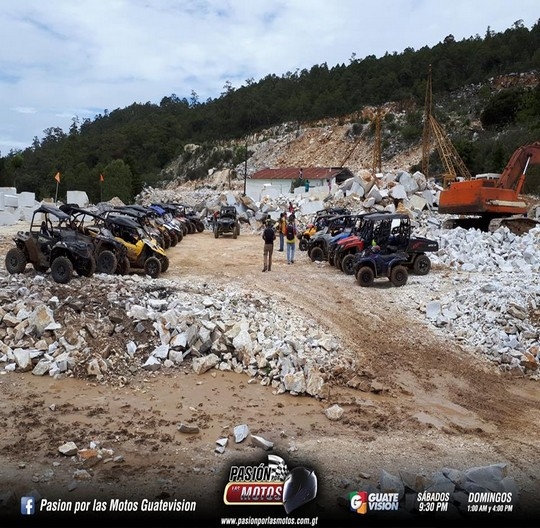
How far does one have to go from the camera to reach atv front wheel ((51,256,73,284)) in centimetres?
1016

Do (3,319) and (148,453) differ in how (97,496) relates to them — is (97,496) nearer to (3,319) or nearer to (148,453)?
(148,453)

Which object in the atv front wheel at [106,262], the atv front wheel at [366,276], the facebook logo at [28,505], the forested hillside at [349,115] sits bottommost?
the facebook logo at [28,505]

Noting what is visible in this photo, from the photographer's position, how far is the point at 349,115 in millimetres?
63906

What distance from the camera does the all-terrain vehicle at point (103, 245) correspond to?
11.7m

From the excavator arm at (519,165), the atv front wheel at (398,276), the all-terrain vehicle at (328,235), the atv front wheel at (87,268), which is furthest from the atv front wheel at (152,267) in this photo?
the excavator arm at (519,165)

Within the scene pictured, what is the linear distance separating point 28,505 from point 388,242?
10388 millimetres

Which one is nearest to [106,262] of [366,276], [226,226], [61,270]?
[61,270]

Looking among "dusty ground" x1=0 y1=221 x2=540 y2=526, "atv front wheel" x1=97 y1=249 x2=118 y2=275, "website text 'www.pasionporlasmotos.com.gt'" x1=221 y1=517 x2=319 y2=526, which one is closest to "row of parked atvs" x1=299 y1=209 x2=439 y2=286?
"dusty ground" x1=0 y1=221 x2=540 y2=526

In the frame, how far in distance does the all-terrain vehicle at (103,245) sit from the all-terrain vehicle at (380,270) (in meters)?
5.45

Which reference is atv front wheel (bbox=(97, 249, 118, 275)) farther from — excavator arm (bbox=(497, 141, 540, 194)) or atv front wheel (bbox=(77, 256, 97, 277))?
excavator arm (bbox=(497, 141, 540, 194))

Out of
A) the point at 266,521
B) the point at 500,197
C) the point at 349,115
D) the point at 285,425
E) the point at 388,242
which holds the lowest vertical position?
the point at 285,425

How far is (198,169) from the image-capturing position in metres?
66.5

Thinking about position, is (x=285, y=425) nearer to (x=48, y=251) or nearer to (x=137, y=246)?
(x=48, y=251)

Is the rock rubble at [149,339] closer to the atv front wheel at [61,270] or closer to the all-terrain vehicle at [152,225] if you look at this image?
the atv front wheel at [61,270]
